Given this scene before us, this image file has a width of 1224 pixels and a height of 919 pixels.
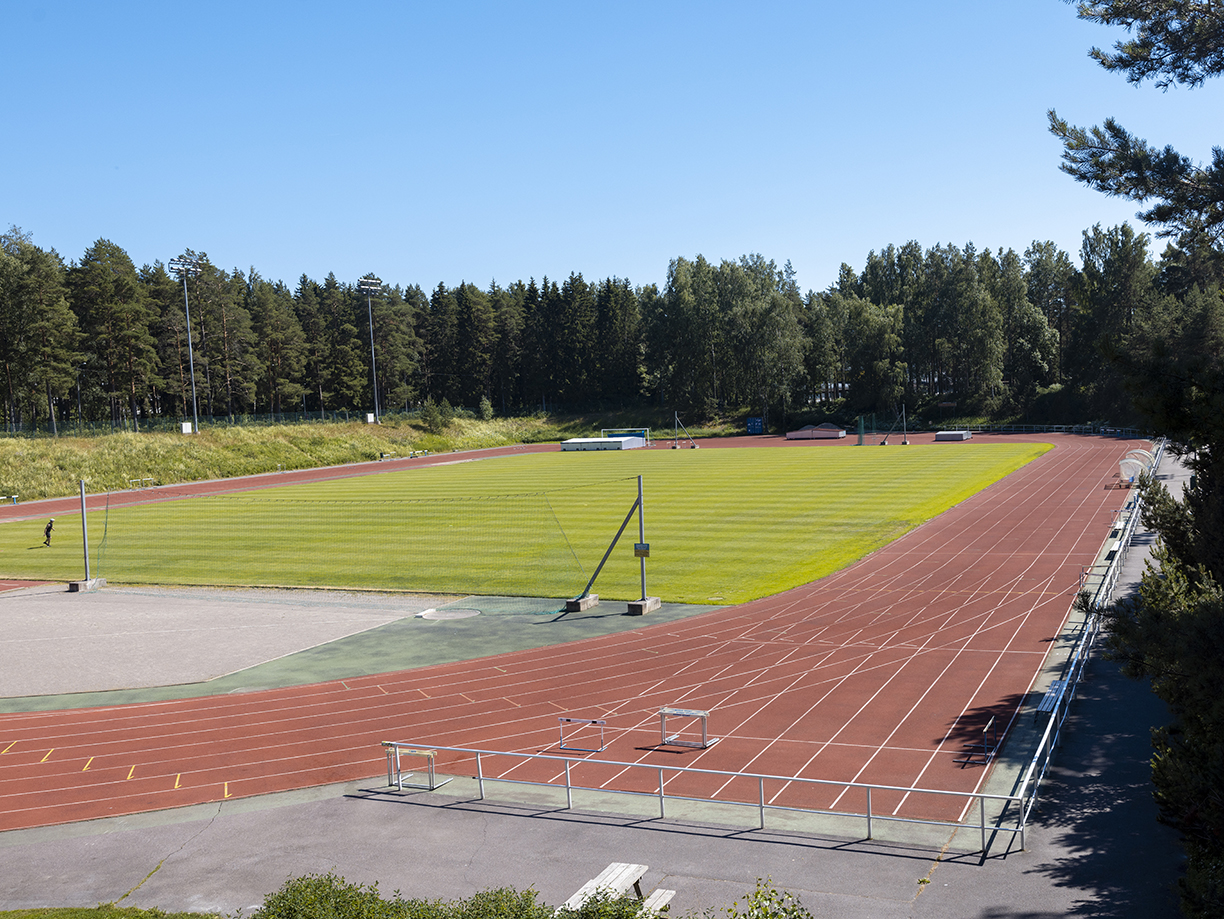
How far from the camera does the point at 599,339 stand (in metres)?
118

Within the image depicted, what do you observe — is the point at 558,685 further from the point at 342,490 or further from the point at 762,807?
the point at 342,490

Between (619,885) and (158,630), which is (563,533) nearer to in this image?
(158,630)

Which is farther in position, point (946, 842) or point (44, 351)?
point (44, 351)

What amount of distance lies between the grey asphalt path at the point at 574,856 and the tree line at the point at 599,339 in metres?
65.7

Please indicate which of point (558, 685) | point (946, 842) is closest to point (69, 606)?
point (558, 685)

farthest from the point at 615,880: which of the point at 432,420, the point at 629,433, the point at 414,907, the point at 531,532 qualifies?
the point at 629,433

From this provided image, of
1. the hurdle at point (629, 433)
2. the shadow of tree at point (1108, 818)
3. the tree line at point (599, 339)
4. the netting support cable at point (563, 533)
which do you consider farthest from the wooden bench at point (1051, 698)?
the hurdle at point (629, 433)

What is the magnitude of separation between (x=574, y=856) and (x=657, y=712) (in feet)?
16.9

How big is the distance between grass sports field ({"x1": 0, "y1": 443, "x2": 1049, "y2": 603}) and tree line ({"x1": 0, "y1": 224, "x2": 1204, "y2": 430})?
3154cm

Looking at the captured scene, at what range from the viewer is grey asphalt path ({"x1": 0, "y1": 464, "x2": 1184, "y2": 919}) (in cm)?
926

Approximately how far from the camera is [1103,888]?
30.1 ft

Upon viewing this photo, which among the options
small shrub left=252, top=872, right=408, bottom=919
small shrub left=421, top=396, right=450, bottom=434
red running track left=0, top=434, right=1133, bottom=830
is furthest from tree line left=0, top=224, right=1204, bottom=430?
small shrub left=252, top=872, right=408, bottom=919

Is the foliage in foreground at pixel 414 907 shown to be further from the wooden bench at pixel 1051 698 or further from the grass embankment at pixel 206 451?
the grass embankment at pixel 206 451

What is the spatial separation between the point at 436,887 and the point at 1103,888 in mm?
7008
